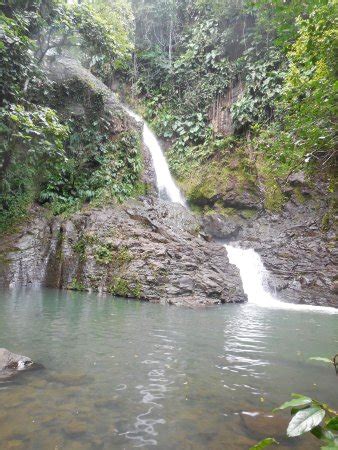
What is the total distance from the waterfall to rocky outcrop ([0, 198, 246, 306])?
3953mm

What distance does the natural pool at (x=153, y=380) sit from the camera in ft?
7.25

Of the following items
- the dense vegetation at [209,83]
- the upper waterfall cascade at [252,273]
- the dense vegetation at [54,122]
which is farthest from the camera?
the dense vegetation at [209,83]

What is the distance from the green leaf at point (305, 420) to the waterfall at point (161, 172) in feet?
49.5

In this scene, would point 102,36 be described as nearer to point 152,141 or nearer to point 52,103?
point 52,103

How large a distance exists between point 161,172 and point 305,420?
16.7 m

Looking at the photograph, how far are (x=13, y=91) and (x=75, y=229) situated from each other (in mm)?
4648

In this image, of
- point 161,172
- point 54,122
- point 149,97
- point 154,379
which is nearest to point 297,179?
point 161,172

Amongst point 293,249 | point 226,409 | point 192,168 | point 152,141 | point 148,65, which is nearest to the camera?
point 226,409

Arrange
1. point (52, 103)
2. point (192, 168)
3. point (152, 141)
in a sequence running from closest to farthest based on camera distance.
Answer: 1. point (52, 103)
2. point (192, 168)
3. point (152, 141)

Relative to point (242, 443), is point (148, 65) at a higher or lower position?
higher

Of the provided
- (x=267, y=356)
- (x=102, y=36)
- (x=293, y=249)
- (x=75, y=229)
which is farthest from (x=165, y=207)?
(x=267, y=356)

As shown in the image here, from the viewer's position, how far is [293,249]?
1273 cm

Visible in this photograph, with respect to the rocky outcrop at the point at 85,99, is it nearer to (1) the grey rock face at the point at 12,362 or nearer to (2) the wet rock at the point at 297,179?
(2) the wet rock at the point at 297,179

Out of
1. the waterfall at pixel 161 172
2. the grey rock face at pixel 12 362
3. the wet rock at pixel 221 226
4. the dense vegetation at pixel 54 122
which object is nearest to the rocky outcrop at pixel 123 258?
the dense vegetation at pixel 54 122
